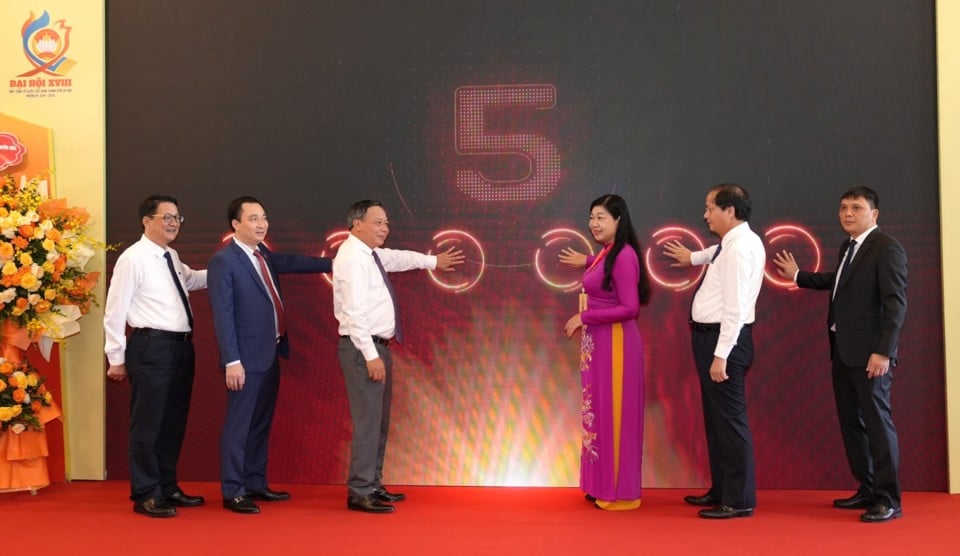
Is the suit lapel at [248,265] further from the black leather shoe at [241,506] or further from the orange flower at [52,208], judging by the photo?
the orange flower at [52,208]

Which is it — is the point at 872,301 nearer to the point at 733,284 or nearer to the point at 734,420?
the point at 733,284

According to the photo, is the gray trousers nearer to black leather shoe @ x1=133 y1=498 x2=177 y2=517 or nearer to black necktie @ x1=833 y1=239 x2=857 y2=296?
black leather shoe @ x1=133 y1=498 x2=177 y2=517

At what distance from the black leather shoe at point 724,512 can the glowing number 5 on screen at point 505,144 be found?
78.8 inches

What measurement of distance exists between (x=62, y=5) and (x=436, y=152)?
2.53 m

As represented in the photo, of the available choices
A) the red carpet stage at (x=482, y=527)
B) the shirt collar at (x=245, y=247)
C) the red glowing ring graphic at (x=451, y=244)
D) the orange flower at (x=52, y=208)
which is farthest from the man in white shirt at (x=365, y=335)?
the orange flower at (x=52, y=208)

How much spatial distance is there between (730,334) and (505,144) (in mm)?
1807

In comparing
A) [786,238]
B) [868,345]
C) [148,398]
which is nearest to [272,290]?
[148,398]

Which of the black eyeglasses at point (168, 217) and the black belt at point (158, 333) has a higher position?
the black eyeglasses at point (168, 217)

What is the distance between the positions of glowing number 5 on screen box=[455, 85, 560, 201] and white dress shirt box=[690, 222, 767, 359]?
1245 mm

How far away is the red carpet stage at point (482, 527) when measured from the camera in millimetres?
3578

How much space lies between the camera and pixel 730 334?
12.9 feet

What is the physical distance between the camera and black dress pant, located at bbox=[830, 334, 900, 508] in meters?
3.97

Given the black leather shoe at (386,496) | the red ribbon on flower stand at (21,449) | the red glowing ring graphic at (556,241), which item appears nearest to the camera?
the black leather shoe at (386,496)

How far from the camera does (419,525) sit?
13.0ft
